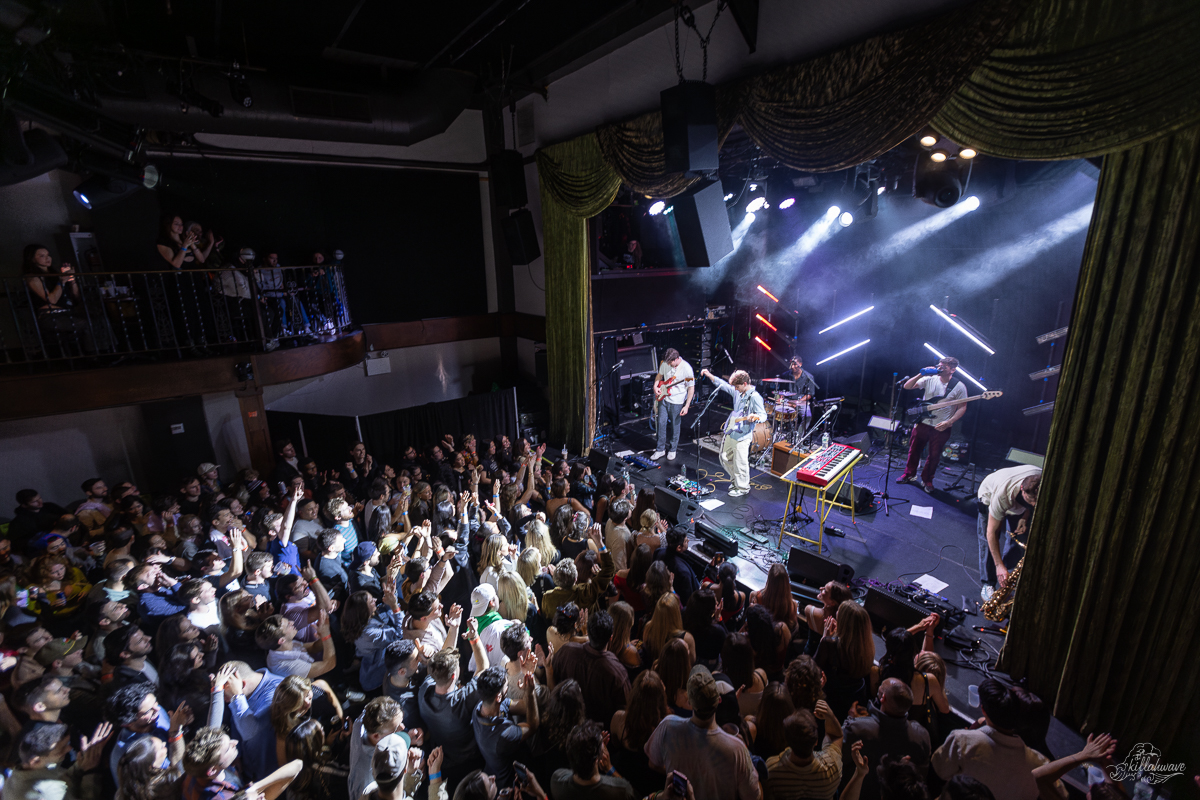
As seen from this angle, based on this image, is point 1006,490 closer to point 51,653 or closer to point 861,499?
point 861,499

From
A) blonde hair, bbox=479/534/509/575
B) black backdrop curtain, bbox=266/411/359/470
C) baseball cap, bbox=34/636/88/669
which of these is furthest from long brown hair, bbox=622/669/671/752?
black backdrop curtain, bbox=266/411/359/470

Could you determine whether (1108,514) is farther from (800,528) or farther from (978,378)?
(978,378)

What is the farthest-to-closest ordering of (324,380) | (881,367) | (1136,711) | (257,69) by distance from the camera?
(881,367) → (324,380) → (257,69) → (1136,711)

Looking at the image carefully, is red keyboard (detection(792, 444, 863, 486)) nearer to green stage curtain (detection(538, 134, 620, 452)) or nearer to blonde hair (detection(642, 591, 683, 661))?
blonde hair (detection(642, 591, 683, 661))

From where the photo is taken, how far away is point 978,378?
25.5ft

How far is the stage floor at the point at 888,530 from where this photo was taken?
4.62 m

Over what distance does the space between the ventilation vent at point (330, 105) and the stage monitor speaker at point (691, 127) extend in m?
4.40

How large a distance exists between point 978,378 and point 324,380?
9643mm

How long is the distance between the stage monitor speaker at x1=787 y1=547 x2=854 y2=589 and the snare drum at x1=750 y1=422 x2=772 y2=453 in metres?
3.21

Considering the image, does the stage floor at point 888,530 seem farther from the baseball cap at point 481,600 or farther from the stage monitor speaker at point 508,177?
the stage monitor speaker at point 508,177

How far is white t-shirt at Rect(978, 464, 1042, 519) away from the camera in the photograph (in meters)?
4.27

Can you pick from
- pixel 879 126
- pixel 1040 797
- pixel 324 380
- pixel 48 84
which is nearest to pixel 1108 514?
pixel 1040 797

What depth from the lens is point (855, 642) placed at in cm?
291

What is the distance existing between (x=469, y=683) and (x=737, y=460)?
4666 mm
